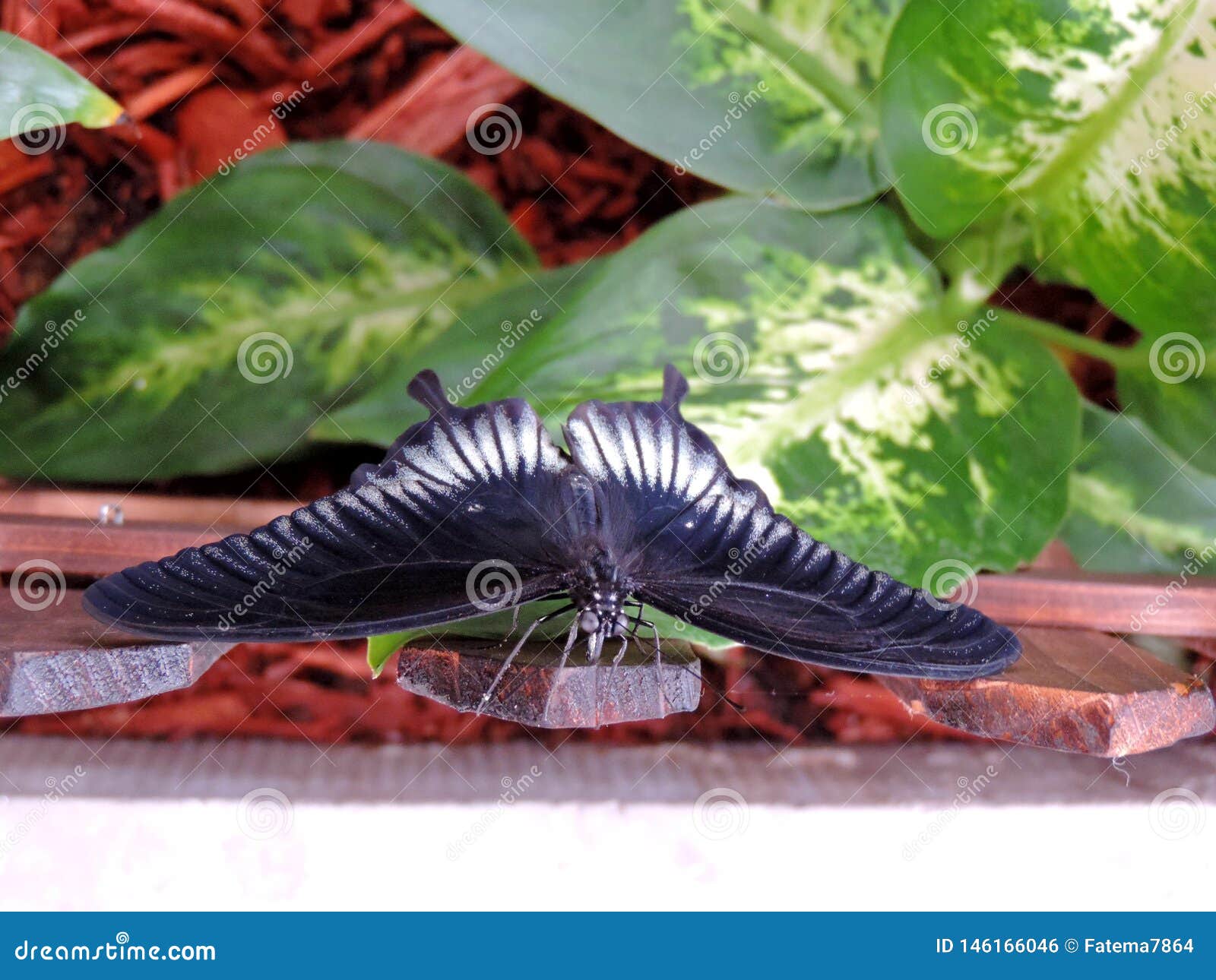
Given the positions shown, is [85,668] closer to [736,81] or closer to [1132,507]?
[736,81]

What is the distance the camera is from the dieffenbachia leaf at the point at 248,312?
2.72 feet

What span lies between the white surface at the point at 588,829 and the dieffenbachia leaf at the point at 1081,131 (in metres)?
0.41

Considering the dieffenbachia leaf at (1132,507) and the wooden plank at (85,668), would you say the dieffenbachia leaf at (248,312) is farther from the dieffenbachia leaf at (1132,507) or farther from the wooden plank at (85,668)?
the dieffenbachia leaf at (1132,507)

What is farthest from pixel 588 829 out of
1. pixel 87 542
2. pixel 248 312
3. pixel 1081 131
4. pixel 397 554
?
pixel 1081 131

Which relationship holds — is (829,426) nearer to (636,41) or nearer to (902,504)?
(902,504)

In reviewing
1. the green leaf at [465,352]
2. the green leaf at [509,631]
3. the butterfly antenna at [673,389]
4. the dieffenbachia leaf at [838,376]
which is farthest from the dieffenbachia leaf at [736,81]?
the green leaf at [509,631]

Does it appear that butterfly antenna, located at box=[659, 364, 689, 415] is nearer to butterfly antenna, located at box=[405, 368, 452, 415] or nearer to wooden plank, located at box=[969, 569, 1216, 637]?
Result: butterfly antenna, located at box=[405, 368, 452, 415]

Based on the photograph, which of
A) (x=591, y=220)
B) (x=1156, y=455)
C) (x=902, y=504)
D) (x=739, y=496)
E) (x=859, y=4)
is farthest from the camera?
(x=591, y=220)

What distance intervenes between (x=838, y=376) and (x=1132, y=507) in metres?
0.38

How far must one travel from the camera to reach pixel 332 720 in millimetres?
826

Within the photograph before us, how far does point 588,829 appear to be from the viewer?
742 millimetres

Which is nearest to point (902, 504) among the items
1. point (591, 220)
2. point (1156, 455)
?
point (1156, 455)

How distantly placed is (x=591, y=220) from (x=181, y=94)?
416 millimetres

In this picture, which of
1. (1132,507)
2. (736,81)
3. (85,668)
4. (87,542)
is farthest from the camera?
(1132,507)
